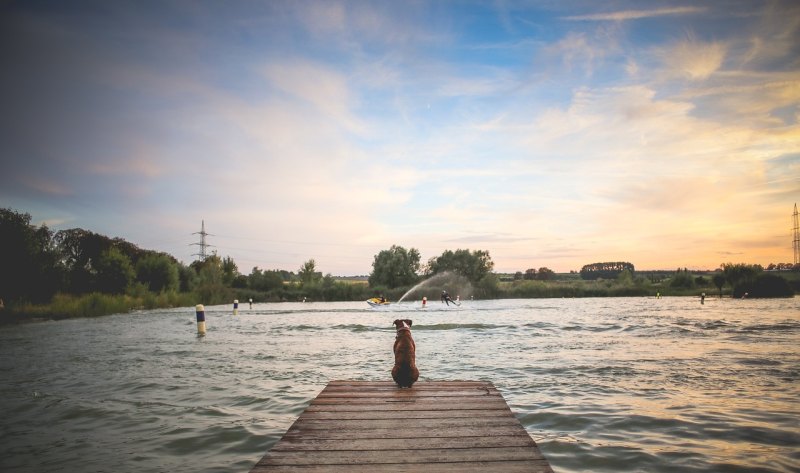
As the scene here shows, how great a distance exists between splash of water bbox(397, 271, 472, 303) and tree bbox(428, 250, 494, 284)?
1737 mm

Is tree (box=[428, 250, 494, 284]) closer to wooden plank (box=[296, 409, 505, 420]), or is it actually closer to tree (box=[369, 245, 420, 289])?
tree (box=[369, 245, 420, 289])

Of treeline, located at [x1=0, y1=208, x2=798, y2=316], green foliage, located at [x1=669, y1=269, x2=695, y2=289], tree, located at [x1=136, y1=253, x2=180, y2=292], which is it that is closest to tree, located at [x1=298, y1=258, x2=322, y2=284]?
treeline, located at [x1=0, y1=208, x2=798, y2=316]

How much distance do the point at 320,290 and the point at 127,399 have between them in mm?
73946

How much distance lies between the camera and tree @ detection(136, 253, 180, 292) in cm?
6638

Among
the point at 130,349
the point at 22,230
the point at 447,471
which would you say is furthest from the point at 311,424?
the point at 22,230

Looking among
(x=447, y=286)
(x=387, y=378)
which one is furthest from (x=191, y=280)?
(x=387, y=378)

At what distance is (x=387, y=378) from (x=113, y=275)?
Answer: 192 feet

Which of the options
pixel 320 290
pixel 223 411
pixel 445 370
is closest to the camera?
pixel 223 411

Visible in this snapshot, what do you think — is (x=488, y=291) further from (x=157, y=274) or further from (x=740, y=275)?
(x=157, y=274)

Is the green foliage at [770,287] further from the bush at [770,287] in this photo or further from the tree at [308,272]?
the tree at [308,272]

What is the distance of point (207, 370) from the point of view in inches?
548

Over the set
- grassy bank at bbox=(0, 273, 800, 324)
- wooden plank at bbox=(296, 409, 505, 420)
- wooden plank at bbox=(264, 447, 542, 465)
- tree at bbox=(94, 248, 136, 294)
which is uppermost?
tree at bbox=(94, 248, 136, 294)

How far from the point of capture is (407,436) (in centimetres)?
464

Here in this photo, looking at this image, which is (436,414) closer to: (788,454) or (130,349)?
(788,454)
